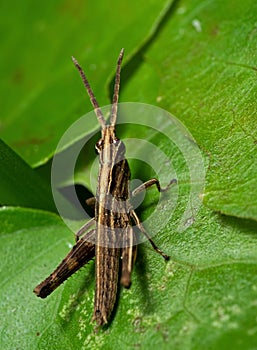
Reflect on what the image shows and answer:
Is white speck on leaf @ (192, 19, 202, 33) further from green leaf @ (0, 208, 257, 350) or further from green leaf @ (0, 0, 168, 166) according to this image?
green leaf @ (0, 208, 257, 350)

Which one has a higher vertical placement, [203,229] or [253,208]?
[253,208]

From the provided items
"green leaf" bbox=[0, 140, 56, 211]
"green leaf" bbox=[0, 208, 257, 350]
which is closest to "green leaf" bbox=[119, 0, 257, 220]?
"green leaf" bbox=[0, 208, 257, 350]

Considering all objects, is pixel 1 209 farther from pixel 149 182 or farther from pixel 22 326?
pixel 149 182

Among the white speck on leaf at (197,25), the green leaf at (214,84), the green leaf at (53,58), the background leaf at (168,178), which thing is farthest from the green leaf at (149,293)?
the white speck on leaf at (197,25)

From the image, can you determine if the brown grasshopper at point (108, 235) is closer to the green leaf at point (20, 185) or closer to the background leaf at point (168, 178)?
the background leaf at point (168, 178)

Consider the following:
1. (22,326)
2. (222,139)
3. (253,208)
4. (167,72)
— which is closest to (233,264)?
(253,208)
